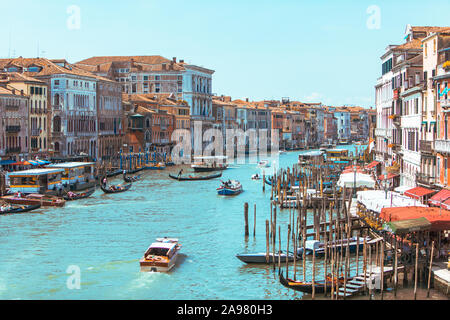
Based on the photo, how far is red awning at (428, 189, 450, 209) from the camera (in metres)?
19.6

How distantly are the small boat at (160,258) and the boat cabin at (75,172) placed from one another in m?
17.7

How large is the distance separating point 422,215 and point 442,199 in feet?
9.84

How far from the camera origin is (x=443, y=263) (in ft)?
54.4

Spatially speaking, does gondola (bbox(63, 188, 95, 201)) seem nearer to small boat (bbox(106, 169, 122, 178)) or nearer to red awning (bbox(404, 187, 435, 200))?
small boat (bbox(106, 169, 122, 178))

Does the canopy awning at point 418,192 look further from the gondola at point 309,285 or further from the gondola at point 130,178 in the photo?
the gondola at point 130,178

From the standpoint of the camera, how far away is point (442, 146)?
21.8 metres

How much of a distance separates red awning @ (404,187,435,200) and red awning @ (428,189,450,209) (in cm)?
63

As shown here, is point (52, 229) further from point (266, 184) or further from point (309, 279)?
point (266, 184)

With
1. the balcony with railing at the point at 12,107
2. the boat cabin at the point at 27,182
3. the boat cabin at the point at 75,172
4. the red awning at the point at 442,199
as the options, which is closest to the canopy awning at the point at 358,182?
the red awning at the point at 442,199

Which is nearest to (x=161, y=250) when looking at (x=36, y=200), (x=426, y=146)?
(x=426, y=146)

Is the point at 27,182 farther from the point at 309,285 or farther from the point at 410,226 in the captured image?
the point at 410,226

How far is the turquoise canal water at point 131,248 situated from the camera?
17.2 meters

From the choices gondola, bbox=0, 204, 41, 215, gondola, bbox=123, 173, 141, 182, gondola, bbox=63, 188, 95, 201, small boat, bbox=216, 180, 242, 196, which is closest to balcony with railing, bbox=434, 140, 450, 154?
small boat, bbox=216, 180, 242, 196

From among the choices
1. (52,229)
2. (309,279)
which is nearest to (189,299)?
(309,279)
